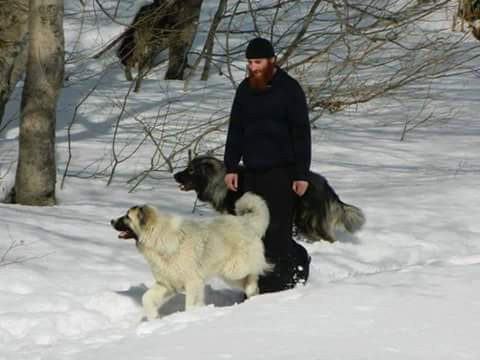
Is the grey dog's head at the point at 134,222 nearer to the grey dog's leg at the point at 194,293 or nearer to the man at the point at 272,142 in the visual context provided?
the grey dog's leg at the point at 194,293

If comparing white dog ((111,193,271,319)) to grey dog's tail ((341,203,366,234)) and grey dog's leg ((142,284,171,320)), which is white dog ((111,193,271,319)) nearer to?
grey dog's leg ((142,284,171,320))

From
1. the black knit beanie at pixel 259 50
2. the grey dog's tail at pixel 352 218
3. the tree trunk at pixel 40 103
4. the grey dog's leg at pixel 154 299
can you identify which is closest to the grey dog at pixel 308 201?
the grey dog's tail at pixel 352 218

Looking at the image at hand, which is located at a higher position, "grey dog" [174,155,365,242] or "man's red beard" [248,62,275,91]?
"man's red beard" [248,62,275,91]

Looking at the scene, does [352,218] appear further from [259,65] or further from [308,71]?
[308,71]

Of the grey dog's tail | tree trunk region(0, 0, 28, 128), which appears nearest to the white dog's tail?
the grey dog's tail

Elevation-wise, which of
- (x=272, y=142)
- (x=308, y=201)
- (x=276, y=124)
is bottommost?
(x=308, y=201)

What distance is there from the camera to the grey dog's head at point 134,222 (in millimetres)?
6430

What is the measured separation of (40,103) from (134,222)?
3.68 m

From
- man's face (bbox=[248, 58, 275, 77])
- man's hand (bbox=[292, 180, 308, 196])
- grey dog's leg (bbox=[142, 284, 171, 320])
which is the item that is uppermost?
man's face (bbox=[248, 58, 275, 77])

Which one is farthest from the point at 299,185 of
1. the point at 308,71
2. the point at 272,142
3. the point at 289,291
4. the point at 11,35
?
the point at 308,71

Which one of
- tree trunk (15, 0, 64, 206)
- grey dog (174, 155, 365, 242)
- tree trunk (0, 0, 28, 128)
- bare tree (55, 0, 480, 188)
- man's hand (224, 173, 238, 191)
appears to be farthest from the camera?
bare tree (55, 0, 480, 188)

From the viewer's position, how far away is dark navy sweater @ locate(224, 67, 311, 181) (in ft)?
21.6

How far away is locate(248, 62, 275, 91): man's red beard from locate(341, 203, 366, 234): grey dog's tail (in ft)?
9.40

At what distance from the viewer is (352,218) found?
920 cm
